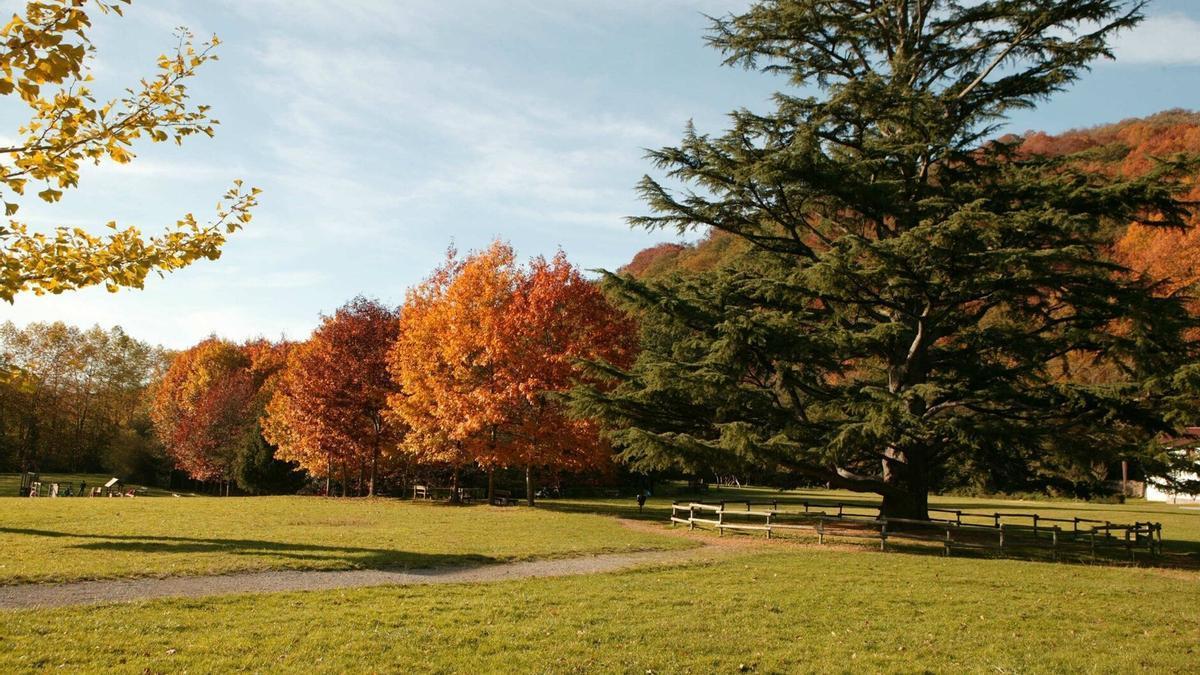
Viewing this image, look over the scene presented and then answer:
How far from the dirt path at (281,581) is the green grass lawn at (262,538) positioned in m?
0.67

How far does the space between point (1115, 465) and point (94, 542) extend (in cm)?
2407

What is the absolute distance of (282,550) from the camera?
51.7 feet

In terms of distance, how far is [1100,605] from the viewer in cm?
1222

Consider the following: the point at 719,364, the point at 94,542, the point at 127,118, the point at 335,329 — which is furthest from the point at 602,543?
the point at 335,329

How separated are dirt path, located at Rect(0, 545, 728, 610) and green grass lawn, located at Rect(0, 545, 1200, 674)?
0.81 metres

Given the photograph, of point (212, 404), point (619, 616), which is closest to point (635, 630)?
point (619, 616)

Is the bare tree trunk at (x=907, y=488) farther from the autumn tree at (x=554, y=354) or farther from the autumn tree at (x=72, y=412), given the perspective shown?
the autumn tree at (x=72, y=412)

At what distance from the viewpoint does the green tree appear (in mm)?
19609

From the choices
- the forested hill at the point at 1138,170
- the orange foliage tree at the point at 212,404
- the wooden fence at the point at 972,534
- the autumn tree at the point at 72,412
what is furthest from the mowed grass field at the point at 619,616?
the autumn tree at the point at 72,412

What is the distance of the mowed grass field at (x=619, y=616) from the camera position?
7.88 m

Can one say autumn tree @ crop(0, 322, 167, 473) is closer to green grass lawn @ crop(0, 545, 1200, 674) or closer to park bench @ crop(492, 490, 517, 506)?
park bench @ crop(492, 490, 517, 506)

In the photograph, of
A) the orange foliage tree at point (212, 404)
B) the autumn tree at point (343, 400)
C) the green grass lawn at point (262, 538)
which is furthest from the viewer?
the orange foliage tree at point (212, 404)

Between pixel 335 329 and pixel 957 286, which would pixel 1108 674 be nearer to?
pixel 957 286

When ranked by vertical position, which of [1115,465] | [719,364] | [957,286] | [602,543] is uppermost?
[957,286]
